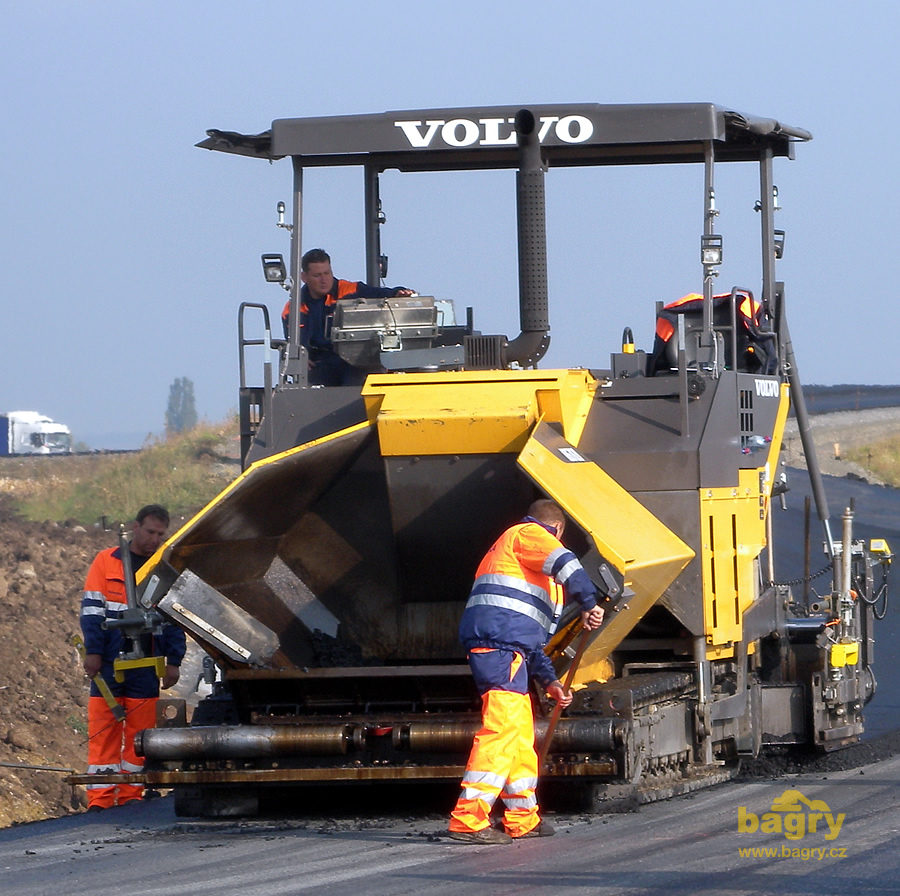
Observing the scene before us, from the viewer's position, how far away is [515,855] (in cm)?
568

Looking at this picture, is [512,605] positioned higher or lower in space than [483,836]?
higher

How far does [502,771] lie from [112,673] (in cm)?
325

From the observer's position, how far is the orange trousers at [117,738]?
8312 mm

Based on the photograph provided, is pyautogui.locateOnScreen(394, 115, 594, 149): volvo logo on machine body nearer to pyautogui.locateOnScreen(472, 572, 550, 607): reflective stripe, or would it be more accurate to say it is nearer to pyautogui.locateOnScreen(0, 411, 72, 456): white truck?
pyautogui.locateOnScreen(472, 572, 550, 607): reflective stripe

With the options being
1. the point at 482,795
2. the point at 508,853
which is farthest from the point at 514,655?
the point at 508,853

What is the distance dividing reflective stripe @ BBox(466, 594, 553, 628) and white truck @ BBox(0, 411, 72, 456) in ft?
113

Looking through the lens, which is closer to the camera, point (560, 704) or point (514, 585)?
point (560, 704)

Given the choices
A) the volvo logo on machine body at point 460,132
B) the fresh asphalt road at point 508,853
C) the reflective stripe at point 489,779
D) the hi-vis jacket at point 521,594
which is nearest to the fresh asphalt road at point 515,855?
the fresh asphalt road at point 508,853

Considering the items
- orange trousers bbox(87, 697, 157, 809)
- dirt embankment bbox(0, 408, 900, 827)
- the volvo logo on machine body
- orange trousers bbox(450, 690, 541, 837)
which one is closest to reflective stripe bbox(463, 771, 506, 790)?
orange trousers bbox(450, 690, 541, 837)

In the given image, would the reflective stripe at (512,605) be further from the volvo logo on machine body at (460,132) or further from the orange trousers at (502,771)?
the volvo logo on machine body at (460,132)

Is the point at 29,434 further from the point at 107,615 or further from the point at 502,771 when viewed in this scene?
the point at 502,771

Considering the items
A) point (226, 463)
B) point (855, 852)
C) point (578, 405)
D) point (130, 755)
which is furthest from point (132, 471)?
point (855, 852)

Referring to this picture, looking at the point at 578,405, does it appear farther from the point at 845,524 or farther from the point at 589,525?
the point at 845,524

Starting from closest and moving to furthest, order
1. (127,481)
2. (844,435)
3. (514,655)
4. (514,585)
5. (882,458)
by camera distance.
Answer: (514,655) < (514,585) < (127,481) < (882,458) < (844,435)
